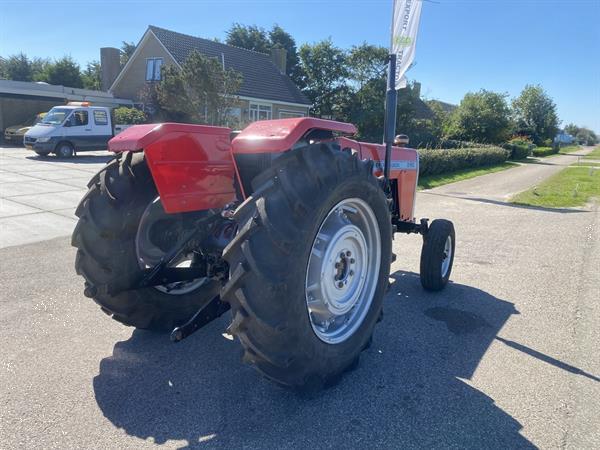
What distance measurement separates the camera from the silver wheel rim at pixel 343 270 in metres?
2.66

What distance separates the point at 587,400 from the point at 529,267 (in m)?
3.16

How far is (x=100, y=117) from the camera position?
740 inches

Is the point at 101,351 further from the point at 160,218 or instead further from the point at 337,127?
the point at 337,127

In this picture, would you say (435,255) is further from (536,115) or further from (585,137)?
(585,137)

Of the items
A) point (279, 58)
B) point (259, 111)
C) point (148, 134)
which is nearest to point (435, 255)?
point (148, 134)

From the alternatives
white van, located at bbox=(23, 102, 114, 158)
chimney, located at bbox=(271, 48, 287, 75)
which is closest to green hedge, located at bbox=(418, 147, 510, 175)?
white van, located at bbox=(23, 102, 114, 158)

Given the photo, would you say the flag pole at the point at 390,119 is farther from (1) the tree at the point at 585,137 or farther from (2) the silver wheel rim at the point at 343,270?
(1) the tree at the point at 585,137

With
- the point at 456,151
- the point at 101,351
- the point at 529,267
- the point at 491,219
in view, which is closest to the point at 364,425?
the point at 101,351

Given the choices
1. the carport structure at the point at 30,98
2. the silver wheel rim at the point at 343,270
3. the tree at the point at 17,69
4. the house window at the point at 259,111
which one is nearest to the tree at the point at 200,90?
the house window at the point at 259,111

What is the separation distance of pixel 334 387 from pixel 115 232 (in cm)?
173

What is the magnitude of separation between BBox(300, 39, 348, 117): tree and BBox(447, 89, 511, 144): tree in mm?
9820

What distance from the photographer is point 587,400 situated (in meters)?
2.76

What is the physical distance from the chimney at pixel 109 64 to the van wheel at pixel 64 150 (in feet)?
53.3

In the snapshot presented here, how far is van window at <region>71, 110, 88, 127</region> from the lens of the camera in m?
17.9
